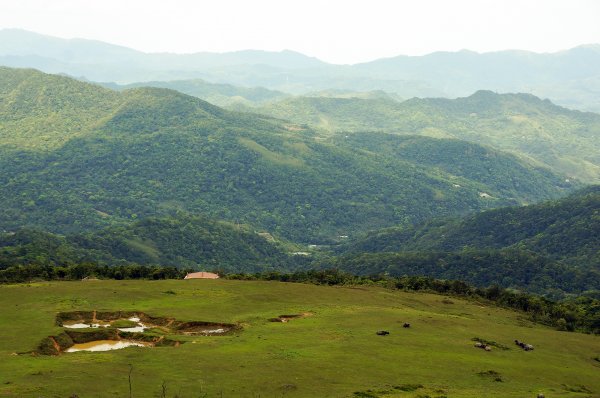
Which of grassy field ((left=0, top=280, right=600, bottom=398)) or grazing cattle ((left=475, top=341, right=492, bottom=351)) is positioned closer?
grassy field ((left=0, top=280, right=600, bottom=398))

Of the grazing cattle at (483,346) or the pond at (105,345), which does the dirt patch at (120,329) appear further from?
the grazing cattle at (483,346)

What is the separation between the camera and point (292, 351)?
68.2 meters

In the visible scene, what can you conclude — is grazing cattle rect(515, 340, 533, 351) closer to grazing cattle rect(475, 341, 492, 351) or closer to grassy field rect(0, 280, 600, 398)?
grassy field rect(0, 280, 600, 398)

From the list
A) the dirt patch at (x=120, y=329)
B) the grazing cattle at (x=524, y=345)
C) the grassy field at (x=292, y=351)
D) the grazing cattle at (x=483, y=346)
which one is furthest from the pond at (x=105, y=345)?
the grazing cattle at (x=524, y=345)

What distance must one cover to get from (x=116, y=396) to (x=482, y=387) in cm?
3299

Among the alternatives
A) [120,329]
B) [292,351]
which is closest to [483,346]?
[292,351]

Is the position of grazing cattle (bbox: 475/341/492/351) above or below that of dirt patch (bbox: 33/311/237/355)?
below

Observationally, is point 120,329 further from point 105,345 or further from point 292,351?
point 292,351

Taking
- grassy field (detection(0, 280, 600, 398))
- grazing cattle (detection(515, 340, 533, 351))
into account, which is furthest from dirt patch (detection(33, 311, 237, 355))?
grazing cattle (detection(515, 340, 533, 351))

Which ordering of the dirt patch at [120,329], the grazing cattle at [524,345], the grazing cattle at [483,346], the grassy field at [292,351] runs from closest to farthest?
the grassy field at [292,351], the dirt patch at [120,329], the grazing cattle at [483,346], the grazing cattle at [524,345]

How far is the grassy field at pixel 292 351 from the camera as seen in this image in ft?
182

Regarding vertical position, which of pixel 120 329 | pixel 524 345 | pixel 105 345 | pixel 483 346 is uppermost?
pixel 120 329

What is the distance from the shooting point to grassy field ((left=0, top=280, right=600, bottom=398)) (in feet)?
182

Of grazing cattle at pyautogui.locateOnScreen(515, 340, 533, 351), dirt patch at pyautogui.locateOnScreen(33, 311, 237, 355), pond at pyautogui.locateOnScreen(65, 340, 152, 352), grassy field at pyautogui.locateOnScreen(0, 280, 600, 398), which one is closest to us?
grassy field at pyautogui.locateOnScreen(0, 280, 600, 398)
